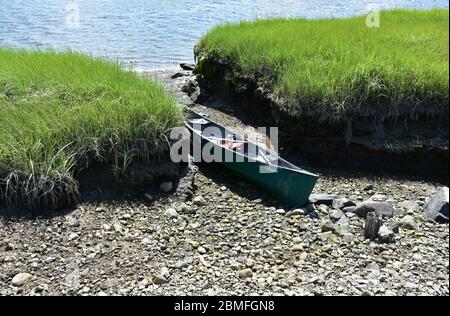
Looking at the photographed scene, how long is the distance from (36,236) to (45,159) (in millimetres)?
913

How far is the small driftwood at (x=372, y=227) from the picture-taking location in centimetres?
447

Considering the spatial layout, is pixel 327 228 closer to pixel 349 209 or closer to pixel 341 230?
pixel 341 230

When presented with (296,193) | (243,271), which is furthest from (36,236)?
(296,193)

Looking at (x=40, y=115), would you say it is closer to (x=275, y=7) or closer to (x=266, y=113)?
(x=266, y=113)

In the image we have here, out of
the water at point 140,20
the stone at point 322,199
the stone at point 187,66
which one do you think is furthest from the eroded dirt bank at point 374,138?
the water at point 140,20

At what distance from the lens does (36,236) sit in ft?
14.9

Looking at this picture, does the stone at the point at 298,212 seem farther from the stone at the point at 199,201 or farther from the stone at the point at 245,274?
the stone at the point at 245,274

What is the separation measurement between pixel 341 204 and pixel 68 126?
3285 mm

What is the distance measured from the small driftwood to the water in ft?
31.3

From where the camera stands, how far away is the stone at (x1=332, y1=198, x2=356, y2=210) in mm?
5238

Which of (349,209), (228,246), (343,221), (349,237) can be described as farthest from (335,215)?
(228,246)

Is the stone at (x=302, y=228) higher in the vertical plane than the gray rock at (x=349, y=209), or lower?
lower

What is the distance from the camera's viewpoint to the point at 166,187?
5551 millimetres

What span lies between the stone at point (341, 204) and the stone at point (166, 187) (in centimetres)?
193
